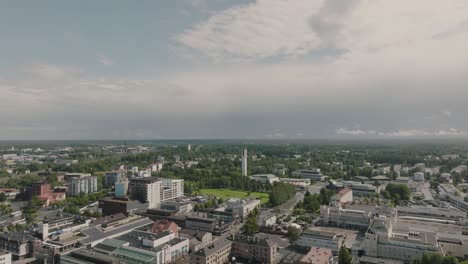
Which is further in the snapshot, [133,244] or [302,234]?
[302,234]

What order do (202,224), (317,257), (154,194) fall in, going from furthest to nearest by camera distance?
(154,194) < (202,224) < (317,257)

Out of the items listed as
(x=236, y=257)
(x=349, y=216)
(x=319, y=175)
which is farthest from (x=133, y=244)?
(x=319, y=175)

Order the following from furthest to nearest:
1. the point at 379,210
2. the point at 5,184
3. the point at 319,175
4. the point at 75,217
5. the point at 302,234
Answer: the point at 319,175, the point at 5,184, the point at 379,210, the point at 75,217, the point at 302,234

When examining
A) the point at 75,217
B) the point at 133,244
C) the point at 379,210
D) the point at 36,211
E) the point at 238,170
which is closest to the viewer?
the point at 133,244

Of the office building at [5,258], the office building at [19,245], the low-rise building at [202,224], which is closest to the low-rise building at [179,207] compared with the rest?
the low-rise building at [202,224]

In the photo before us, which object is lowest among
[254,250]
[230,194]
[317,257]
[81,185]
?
[230,194]

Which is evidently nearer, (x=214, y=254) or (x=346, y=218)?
(x=214, y=254)

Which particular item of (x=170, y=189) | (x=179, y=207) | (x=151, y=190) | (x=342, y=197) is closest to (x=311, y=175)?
A: (x=342, y=197)

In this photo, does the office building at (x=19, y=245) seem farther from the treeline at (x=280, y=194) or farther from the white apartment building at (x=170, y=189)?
the treeline at (x=280, y=194)

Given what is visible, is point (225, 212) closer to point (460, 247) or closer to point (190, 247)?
point (190, 247)

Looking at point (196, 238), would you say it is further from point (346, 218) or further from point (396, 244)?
point (346, 218)

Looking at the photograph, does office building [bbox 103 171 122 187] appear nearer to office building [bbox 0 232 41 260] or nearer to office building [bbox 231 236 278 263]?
office building [bbox 0 232 41 260]
